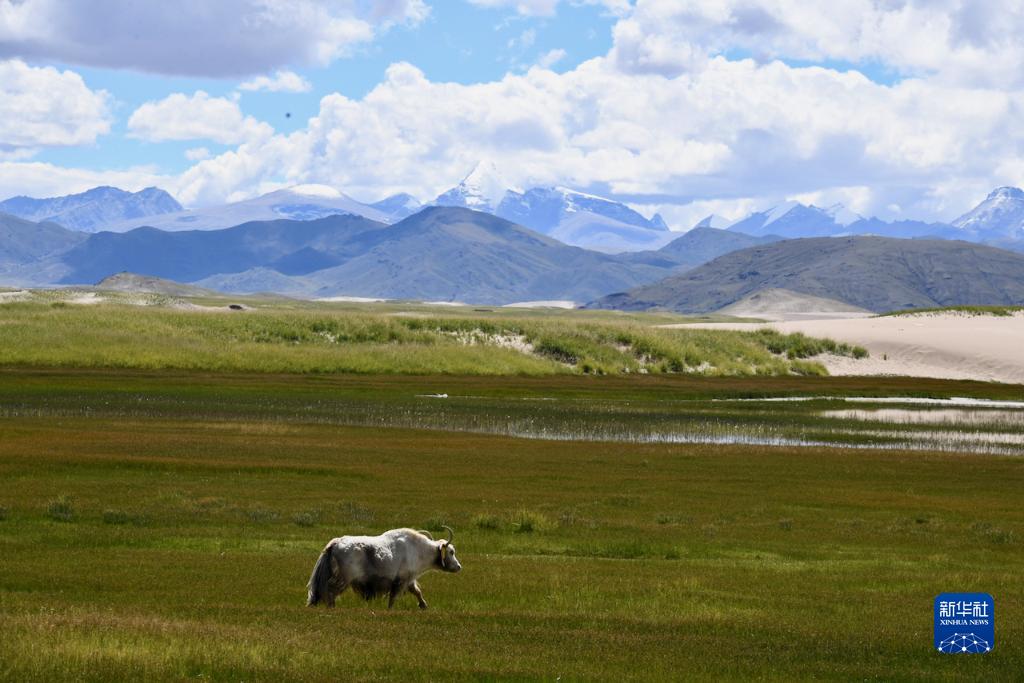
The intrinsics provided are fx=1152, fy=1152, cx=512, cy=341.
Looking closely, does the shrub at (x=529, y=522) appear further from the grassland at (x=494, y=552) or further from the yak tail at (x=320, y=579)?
the yak tail at (x=320, y=579)

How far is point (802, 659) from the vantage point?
15.9 metres

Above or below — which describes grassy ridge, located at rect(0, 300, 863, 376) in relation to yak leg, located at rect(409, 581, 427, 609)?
above

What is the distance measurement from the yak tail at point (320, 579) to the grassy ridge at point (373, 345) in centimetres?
8329

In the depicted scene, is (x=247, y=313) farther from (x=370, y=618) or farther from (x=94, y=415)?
(x=370, y=618)

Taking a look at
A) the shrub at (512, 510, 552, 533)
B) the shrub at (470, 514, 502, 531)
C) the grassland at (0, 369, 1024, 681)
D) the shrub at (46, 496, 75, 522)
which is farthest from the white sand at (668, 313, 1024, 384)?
the shrub at (46, 496, 75, 522)

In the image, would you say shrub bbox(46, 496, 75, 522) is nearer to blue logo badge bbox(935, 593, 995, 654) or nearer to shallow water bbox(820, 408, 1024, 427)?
blue logo badge bbox(935, 593, 995, 654)

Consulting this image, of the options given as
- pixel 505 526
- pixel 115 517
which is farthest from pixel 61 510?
pixel 505 526

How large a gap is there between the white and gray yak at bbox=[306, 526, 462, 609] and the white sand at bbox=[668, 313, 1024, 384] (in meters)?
117

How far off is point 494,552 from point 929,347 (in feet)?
403

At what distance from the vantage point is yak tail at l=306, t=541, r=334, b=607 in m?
18.0

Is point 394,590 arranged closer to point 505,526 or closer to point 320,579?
point 320,579

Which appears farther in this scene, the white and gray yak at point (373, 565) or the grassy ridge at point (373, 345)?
the grassy ridge at point (373, 345)

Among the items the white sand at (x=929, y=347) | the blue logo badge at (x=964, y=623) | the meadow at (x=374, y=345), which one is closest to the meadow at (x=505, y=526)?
the blue logo badge at (x=964, y=623)

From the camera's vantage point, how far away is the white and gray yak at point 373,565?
17.9m
